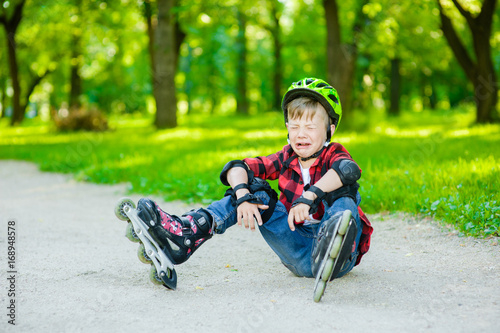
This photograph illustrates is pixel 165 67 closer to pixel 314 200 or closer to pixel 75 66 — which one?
pixel 75 66

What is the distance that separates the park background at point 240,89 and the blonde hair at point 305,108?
5.83 feet

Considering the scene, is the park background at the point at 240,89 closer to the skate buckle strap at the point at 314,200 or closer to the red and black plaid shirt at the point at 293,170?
the red and black plaid shirt at the point at 293,170

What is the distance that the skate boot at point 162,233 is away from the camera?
2.66 m

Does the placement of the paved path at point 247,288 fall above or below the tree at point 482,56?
below

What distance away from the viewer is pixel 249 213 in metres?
2.75

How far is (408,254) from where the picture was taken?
3.63m

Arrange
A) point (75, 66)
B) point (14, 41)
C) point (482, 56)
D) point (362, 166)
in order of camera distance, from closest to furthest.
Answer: point (362, 166)
point (482, 56)
point (14, 41)
point (75, 66)

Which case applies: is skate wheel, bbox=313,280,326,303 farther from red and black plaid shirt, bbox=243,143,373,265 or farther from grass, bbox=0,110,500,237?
grass, bbox=0,110,500,237

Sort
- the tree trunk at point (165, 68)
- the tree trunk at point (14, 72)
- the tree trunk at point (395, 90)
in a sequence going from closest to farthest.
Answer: the tree trunk at point (165, 68) → the tree trunk at point (14, 72) → the tree trunk at point (395, 90)

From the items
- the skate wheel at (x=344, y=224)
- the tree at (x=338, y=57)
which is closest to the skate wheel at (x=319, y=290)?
the skate wheel at (x=344, y=224)

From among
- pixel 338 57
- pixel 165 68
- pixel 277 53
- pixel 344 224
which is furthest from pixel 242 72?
pixel 344 224

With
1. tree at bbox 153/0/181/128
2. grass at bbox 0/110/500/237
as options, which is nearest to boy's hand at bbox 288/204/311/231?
grass at bbox 0/110/500/237

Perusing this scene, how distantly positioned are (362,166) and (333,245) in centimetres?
412

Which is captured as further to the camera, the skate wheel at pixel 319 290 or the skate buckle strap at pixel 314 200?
the skate buckle strap at pixel 314 200
